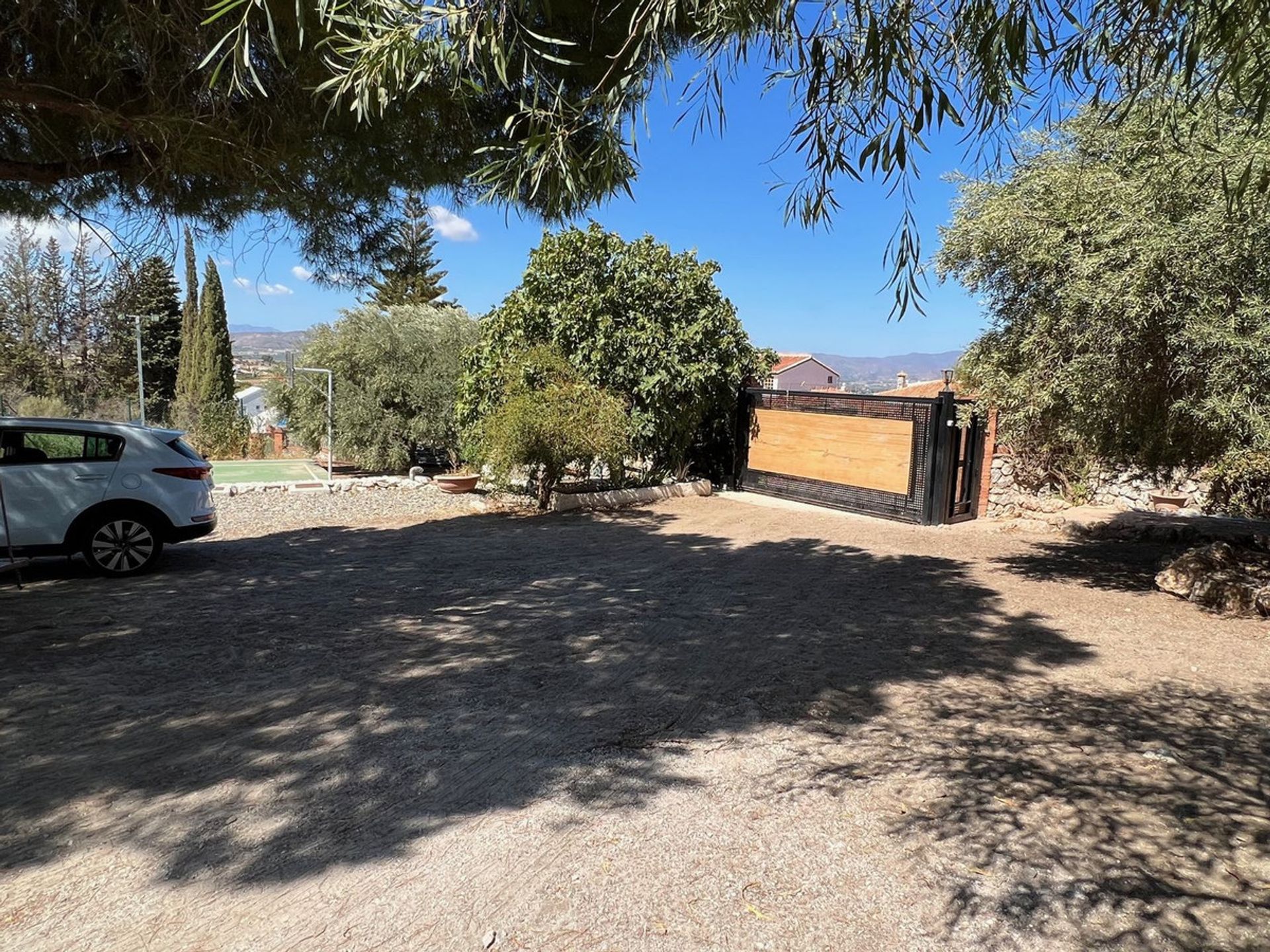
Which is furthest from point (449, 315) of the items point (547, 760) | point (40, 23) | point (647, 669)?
point (547, 760)

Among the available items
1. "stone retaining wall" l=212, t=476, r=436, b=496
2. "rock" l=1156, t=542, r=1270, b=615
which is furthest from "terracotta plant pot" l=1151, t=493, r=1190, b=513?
"stone retaining wall" l=212, t=476, r=436, b=496

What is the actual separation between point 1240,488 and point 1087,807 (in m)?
7.22

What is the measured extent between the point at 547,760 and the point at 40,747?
236 centimetres

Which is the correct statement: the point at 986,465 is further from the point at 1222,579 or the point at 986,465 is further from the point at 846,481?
the point at 1222,579

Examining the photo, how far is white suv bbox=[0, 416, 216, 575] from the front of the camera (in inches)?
272

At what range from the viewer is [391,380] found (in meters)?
17.0

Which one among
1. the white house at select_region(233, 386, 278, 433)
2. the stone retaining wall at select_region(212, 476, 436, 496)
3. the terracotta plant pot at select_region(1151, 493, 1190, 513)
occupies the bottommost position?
the stone retaining wall at select_region(212, 476, 436, 496)

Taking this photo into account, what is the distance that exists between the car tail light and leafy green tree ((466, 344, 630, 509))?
→ 4.30 meters

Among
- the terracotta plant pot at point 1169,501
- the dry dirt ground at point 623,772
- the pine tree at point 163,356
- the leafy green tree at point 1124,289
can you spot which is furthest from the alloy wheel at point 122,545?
the pine tree at point 163,356

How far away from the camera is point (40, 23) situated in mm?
4992

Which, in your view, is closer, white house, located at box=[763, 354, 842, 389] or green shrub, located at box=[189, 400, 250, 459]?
green shrub, located at box=[189, 400, 250, 459]

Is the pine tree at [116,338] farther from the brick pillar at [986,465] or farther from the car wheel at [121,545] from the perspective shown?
the brick pillar at [986,465]

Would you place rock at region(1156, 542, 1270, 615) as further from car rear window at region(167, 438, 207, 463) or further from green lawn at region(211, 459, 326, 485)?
green lawn at region(211, 459, 326, 485)

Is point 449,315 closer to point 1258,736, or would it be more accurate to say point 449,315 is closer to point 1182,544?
point 1182,544
